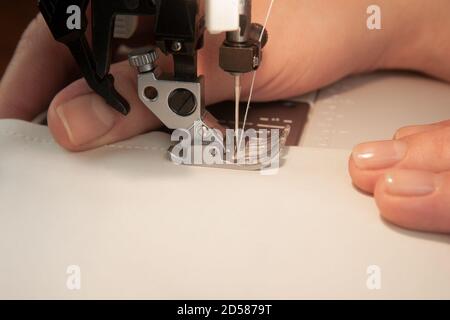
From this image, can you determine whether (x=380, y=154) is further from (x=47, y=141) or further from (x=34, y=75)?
(x=34, y=75)

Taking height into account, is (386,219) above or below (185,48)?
below

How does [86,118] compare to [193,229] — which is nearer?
[193,229]

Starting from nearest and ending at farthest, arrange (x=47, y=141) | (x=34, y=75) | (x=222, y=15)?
(x=222, y=15)
(x=47, y=141)
(x=34, y=75)

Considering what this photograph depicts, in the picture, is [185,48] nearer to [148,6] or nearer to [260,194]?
→ [148,6]

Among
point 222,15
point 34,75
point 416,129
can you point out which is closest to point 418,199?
point 416,129
